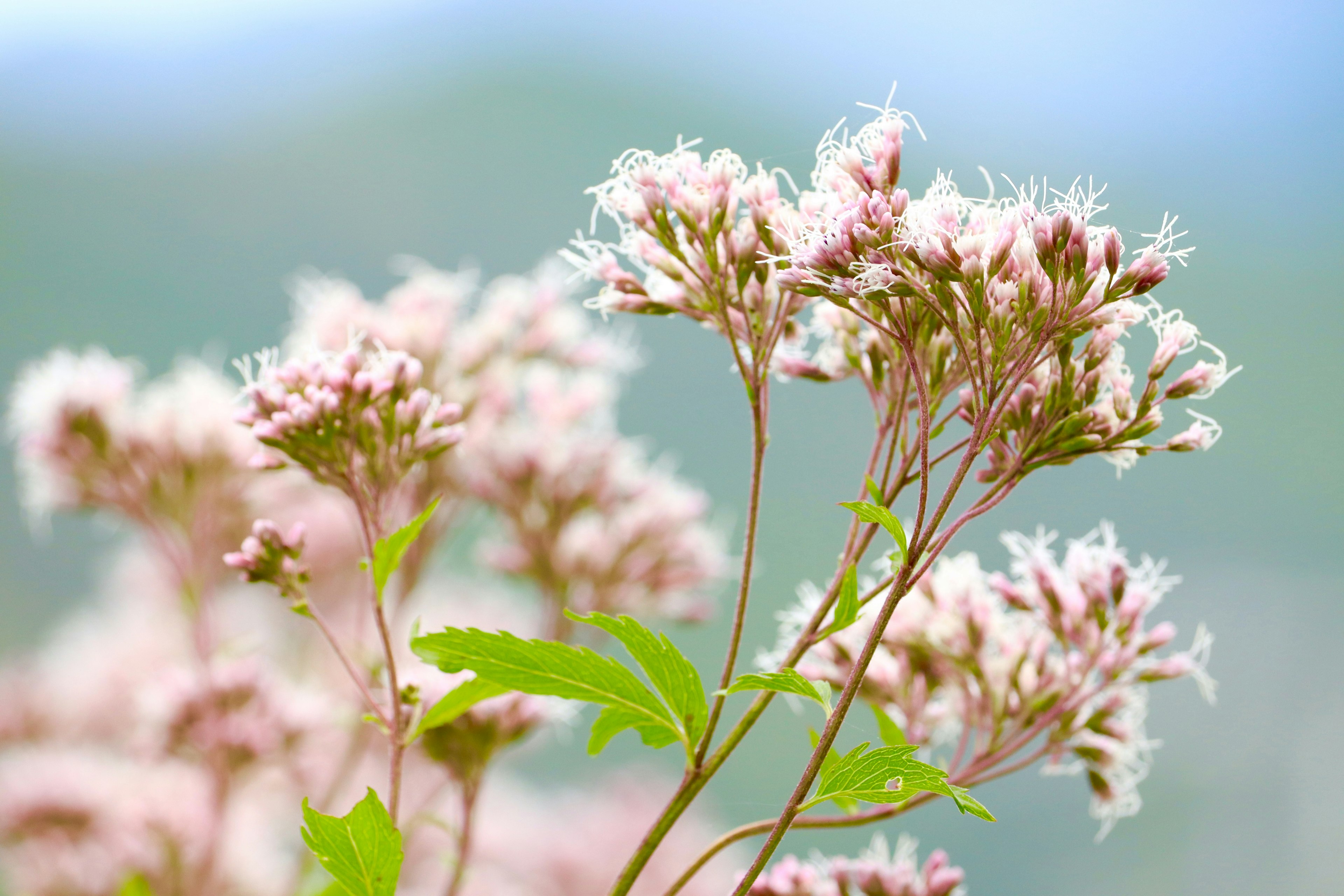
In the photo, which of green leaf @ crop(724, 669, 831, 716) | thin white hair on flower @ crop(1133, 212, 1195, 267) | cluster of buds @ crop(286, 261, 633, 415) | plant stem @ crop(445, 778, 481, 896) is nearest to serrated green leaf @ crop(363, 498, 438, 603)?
green leaf @ crop(724, 669, 831, 716)

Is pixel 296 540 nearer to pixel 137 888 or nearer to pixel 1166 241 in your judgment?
pixel 137 888

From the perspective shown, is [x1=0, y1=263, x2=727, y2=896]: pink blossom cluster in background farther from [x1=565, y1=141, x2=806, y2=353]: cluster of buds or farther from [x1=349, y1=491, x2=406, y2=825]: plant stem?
[x1=565, y1=141, x2=806, y2=353]: cluster of buds

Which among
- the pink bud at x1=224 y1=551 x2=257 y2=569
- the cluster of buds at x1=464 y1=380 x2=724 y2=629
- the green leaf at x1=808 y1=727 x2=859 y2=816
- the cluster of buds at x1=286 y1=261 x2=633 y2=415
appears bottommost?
the green leaf at x1=808 y1=727 x2=859 y2=816

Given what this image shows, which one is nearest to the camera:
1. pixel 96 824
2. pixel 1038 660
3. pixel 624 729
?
pixel 624 729

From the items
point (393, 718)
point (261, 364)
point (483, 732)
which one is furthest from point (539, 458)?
point (393, 718)

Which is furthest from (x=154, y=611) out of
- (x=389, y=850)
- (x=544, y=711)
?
(x=389, y=850)

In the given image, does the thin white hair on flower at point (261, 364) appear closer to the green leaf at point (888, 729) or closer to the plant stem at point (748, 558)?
the plant stem at point (748, 558)

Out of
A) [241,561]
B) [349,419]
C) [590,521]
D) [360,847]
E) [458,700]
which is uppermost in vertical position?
[590,521]

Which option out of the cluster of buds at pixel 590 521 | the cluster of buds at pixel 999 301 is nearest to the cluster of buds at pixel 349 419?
the cluster of buds at pixel 999 301
